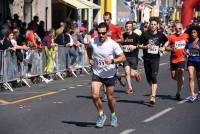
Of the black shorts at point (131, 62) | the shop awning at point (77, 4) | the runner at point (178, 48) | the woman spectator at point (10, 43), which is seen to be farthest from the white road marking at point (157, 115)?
the shop awning at point (77, 4)

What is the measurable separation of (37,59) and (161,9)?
2113 inches

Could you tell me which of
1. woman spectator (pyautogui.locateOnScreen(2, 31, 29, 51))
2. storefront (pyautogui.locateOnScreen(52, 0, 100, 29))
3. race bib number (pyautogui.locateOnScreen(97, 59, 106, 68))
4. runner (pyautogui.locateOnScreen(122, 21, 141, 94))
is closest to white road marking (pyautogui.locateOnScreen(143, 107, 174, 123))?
race bib number (pyautogui.locateOnScreen(97, 59, 106, 68))

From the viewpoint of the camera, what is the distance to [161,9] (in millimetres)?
72688

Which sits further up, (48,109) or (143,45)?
(143,45)

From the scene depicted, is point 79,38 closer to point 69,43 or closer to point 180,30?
point 69,43

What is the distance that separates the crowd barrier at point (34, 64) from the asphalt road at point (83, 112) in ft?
1.87

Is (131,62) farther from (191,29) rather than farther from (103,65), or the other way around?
(103,65)

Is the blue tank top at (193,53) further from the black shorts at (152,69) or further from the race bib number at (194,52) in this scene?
the black shorts at (152,69)

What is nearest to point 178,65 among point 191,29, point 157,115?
point 191,29

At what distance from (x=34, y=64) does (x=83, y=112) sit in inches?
275

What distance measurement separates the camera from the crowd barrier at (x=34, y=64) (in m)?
17.7

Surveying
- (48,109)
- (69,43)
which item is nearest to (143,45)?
(48,109)

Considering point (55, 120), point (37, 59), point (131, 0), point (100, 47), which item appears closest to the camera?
point (100, 47)

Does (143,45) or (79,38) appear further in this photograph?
(79,38)
